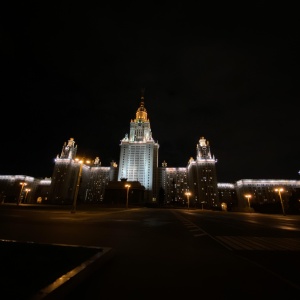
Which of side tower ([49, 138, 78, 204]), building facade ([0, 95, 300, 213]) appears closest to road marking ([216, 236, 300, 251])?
building facade ([0, 95, 300, 213])

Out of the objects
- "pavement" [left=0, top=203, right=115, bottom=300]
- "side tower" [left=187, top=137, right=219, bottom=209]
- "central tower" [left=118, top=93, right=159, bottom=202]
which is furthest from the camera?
"central tower" [left=118, top=93, right=159, bottom=202]

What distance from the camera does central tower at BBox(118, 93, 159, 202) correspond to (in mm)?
121500

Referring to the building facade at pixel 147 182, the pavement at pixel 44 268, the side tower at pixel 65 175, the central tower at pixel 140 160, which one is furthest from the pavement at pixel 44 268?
the side tower at pixel 65 175

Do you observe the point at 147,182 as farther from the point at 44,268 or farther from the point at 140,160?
the point at 44,268

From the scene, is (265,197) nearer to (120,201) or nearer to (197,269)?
(120,201)

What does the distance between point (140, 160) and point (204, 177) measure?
151 feet

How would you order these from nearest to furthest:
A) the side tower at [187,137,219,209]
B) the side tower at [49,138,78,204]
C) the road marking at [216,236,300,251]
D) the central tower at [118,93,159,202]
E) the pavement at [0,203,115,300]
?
the pavement at [0,203,115,300] < the road marking at [216,236,300,251] < the side tower at [187,137,219,209] < the side tower at [49,138,78,204] < the central tower at [118,93,159,202]

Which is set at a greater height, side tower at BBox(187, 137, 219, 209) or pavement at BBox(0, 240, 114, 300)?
side tower at BBox(187, 137, 219, 209)

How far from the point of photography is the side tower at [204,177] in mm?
109375

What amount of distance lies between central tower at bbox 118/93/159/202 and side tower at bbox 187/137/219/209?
28128 mm

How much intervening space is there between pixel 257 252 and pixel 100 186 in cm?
14308

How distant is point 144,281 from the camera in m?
3.60

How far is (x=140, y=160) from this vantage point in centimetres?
12838

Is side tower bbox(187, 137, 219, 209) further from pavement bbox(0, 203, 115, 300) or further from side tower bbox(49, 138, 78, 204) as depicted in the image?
pavement bbox(0, 203, 115, 300)
